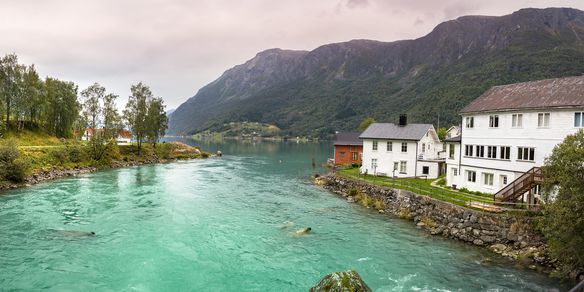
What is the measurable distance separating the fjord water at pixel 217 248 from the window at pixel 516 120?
1464 centimetres

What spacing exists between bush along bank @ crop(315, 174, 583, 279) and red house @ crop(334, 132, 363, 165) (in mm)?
36171

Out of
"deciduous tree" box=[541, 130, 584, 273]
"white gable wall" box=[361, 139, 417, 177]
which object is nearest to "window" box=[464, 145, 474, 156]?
"white gable wall" box=[361, 139, 417, 177]

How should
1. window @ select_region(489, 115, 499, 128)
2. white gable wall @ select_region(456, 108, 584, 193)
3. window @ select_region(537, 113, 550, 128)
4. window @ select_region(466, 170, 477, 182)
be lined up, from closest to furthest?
white gable wall @ select_region(456, 108, 584, 193) < window @ select_region(537, 113, 550, 128) < window @ select_region(489, 115, 499, 128) < window @ select_region(466, 170, 477, 182)

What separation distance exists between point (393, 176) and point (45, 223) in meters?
45.0

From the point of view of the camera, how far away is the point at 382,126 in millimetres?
60688

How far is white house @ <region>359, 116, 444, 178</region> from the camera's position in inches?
2143

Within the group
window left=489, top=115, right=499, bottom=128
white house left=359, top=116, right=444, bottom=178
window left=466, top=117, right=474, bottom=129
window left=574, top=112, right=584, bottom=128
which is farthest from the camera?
white house left=359, top=116, right=444, bottom=178

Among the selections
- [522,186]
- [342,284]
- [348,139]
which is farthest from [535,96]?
[348,139]

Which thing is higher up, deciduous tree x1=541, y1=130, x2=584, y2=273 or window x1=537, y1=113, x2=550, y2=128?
window x1=537, y1=113, x2=550, y2=128

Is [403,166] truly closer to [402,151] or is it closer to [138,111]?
[402,151]

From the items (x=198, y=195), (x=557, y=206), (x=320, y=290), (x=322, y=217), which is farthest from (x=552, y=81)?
(x=198, y=195)

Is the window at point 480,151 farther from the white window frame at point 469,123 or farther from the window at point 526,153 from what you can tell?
the window at point 526,153

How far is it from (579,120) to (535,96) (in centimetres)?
596

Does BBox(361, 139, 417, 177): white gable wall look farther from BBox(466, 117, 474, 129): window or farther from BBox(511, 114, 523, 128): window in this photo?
BBox(511, 114, 523, 128): window
